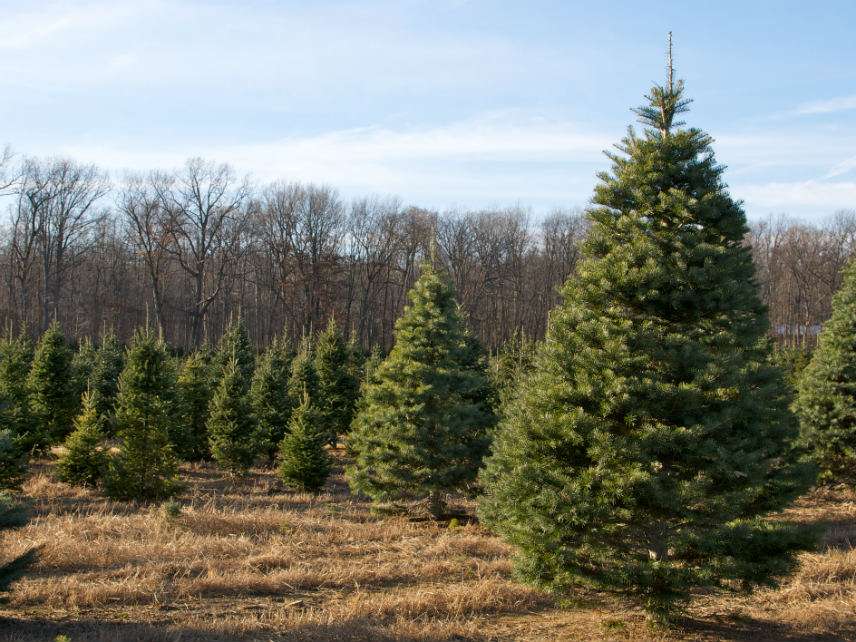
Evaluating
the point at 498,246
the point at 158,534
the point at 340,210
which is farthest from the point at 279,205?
the point at 158,534

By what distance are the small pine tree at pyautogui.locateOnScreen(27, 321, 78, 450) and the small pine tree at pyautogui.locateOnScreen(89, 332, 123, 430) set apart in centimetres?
131

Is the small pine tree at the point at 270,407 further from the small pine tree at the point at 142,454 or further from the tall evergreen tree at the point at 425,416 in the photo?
the tall evergreen tree at the point at 425,416

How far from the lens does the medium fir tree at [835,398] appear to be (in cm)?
1653

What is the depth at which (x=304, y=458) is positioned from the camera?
688 inches

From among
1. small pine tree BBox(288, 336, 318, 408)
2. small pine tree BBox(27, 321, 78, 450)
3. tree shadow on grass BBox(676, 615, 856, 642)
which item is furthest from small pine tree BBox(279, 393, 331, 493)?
tree shadow on grass BBox(676, 615, 856, 642)

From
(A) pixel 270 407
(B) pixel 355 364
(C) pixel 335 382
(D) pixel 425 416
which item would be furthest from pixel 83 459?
(B) pixel 355 364

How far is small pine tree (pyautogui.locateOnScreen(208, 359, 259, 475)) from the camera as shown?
62.2 feet

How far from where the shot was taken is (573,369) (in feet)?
24.2

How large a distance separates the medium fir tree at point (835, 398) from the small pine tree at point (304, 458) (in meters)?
11.5

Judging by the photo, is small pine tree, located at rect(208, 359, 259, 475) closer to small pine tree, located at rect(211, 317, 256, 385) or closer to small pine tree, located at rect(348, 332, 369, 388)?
small pine tree, located at rect(211, 317, 256, 385)

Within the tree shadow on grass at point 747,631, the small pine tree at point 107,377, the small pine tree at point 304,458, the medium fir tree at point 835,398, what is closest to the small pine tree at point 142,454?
the small pine tree at point 304,458

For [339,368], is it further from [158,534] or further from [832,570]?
[832,570]

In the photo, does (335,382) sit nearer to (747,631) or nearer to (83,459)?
(83,459)

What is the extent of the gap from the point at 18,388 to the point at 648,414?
1893cm
